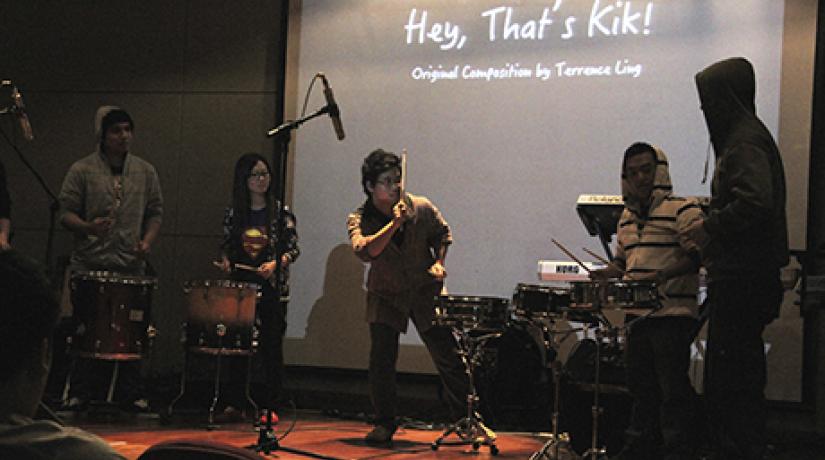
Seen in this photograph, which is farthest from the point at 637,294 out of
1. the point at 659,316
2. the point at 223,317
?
the point at 223,317

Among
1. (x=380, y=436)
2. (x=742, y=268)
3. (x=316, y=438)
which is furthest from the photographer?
(x=316, y=438)

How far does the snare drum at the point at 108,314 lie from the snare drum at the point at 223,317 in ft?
1.13

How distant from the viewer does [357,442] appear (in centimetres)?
588

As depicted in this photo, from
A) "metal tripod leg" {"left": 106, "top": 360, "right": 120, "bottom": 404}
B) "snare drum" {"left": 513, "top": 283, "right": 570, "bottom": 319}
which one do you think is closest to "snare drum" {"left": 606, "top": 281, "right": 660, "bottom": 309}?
"snare drum" {"left": 513, "top": 283, "right": 570, "bottom": 319}

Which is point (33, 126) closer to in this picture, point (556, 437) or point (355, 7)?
point (355, 7)

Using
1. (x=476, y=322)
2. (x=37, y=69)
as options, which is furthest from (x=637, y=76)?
(x=37, y=69)

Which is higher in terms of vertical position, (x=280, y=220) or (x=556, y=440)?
(x=280, y=220)

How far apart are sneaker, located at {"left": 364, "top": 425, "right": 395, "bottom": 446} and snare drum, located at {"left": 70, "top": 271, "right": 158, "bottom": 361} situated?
1545 millimetres

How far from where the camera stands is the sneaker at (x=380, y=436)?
581cm

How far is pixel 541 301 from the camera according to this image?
5039mm

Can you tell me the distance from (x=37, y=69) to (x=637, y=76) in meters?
4.58

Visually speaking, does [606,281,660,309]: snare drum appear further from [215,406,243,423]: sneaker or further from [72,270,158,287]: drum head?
[72,270,158,287]: drum head

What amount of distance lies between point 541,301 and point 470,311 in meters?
0.46

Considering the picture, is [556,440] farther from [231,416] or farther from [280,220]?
[231,416]
